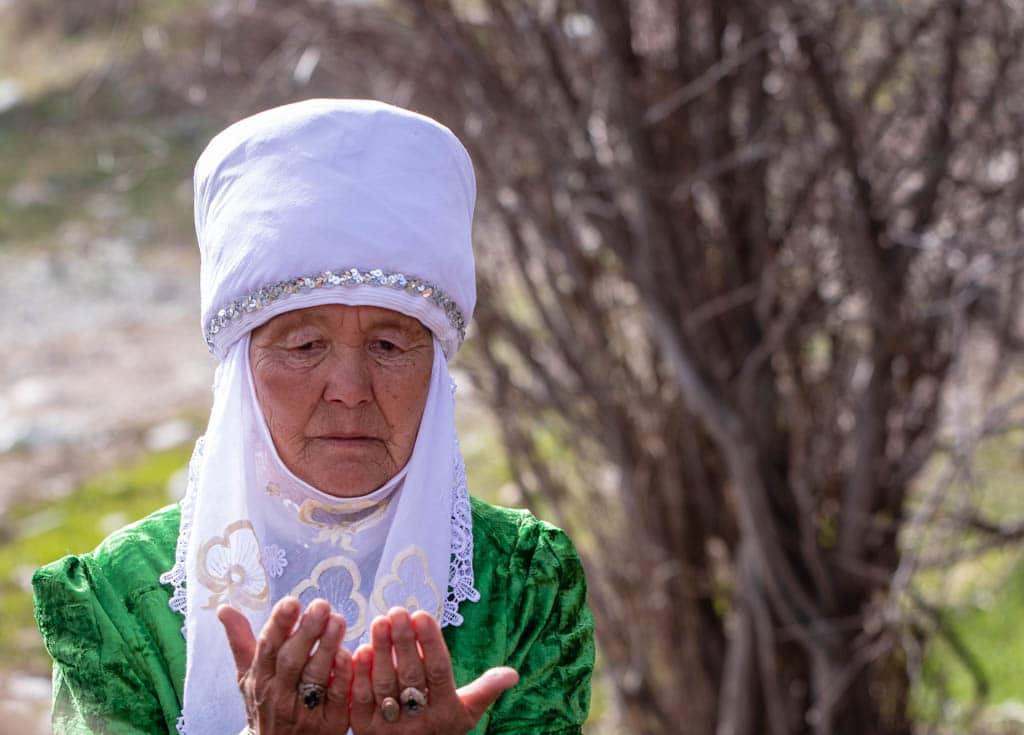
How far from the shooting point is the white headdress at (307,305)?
1.72m

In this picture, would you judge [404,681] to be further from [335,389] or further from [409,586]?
[335,389]

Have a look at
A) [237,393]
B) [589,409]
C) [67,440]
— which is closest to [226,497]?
[237,393]

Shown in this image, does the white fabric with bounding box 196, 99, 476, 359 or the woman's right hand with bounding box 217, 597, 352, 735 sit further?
the white fabric with bounding box 196, 99, 476, 359

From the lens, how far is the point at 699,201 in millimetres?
3496

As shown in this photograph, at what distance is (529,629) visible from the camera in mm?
1880

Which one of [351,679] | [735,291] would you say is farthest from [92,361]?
[351,679]

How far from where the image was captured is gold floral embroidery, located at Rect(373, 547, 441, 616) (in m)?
1.79

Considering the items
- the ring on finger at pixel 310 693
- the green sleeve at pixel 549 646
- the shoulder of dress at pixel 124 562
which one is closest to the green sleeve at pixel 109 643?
the shoulder of dress at pixel 124 562

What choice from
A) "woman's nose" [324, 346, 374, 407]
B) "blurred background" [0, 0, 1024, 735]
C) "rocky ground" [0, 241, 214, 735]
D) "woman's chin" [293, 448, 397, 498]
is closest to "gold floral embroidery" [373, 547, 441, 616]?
"woman's chin" [293, 448, 397, 498]

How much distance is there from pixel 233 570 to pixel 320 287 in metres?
0.38

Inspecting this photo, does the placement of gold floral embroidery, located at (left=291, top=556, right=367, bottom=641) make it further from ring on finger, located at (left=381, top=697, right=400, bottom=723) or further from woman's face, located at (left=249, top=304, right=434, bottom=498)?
ring on finger, located at (left=381, top=697, right=400, bottom=723)

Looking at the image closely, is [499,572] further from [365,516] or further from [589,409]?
[589,409]

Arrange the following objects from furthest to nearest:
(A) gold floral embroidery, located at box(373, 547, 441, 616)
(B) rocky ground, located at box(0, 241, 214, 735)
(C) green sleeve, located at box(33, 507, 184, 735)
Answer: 1. (B) rocky ground, located at box(0, 241, 214, 735)
2. (A) gold floral embroidery, located at box(373, 547, 441, 616)
3. (C) green sleeve, located at box(33, 507, 184, 735)

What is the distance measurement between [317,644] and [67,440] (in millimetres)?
6904
